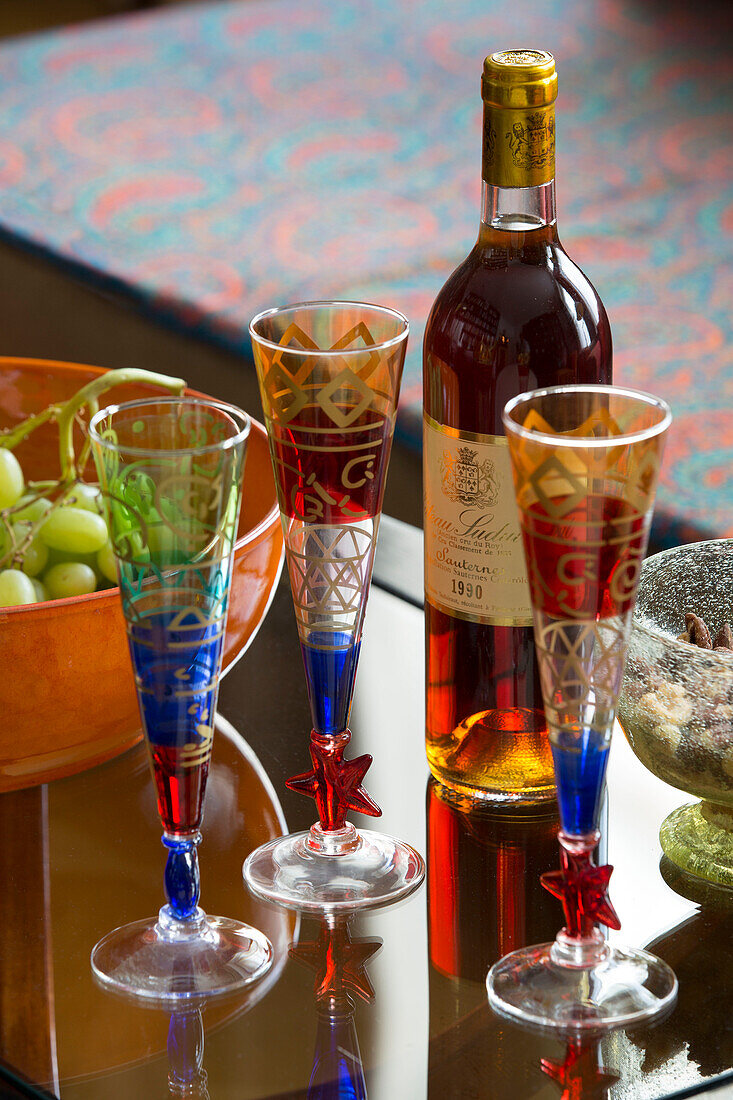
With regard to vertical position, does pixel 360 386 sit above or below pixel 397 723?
above

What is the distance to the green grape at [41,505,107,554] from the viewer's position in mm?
777

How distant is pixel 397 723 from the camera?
809 mm

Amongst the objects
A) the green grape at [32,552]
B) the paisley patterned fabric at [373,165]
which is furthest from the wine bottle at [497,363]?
the paisley patterned fabric at [373,165]

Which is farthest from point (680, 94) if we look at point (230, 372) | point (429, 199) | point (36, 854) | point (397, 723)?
point (36, 854)

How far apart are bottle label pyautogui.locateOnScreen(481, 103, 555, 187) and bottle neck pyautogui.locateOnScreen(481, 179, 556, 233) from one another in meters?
0.01

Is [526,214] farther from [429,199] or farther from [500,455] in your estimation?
[429,199]

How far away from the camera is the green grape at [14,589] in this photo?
729 millimetres

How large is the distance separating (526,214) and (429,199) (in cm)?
158

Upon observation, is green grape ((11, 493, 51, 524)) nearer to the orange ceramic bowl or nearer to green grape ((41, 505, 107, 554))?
green grape ((41, 505, 107, 554))

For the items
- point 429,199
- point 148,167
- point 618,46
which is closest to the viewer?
point 429,199

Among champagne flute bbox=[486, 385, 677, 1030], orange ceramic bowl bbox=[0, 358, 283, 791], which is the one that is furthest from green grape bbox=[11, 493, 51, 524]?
champagne flute bbox=[486, 385, 677, 1030]

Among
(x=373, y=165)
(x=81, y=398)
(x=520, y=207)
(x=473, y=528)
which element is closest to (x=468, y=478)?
(x=473, y=528)

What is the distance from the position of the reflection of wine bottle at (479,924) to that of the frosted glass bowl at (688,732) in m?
0.07

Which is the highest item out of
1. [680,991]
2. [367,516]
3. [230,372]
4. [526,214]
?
[526,214]
